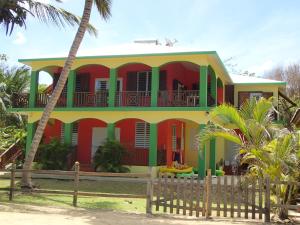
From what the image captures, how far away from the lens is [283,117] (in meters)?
28.1

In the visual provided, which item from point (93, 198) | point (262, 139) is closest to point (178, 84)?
point (93, 198)

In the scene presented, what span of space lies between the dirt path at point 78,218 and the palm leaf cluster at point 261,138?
1.71 meters

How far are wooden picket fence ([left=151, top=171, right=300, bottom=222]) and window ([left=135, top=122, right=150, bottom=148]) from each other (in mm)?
11248

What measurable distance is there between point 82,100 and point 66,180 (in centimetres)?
510

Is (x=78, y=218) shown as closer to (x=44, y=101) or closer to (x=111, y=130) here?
(x=111, y=130)

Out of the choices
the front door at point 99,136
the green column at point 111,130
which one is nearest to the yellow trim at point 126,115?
the green column at point 111,130

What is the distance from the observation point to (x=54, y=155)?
23031 mm

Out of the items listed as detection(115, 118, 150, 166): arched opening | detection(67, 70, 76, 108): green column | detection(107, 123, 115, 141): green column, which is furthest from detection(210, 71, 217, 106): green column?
detection(67, 70, 76, 108): green column

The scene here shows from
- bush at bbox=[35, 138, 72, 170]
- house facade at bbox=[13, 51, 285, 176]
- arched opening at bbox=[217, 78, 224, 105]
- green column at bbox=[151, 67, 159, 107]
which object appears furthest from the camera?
arched opening at bbox=[217, 78, 224, 105]

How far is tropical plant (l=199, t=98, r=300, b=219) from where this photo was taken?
1237cm

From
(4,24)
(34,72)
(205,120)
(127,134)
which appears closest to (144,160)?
(127,134)

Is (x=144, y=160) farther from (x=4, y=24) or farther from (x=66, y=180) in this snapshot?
(x=4, y=24)

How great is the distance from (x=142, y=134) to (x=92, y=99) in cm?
335

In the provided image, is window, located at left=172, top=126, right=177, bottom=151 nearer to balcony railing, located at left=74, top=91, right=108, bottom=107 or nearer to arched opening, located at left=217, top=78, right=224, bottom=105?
arched opening, located at left=217, top=78, right=224, bottom=105
